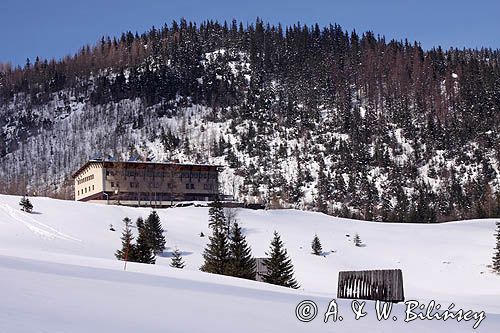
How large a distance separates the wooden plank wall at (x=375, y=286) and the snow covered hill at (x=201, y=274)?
1.85 meters

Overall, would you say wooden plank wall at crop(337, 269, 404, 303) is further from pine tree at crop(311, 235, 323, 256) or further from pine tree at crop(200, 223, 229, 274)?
pine tree at crop(311, 235, 323, 256)

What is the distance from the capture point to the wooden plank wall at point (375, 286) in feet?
81.8

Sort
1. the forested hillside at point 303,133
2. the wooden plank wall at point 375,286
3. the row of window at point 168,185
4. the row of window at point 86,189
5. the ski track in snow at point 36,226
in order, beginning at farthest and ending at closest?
the forested hillside at point 303,133 < the row of window at point 86,189 < the row of window at point 168,185 < the ski track in snow at point 36,226 < the wooden plank wall at point 375,286

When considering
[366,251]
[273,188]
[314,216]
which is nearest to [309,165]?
[273,188]

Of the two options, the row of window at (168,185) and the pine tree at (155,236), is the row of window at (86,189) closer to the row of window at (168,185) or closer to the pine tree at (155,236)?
the row of window at (168,185)

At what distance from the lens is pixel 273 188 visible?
137 meters

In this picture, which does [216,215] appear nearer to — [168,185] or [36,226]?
[36,226]

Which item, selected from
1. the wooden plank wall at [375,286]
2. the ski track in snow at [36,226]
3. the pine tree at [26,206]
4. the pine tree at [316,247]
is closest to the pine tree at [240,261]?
the wooden plank wall at [375,286]

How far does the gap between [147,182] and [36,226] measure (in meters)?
48.7

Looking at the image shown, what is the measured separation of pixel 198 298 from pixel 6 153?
6869 inches

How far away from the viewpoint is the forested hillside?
133625mm

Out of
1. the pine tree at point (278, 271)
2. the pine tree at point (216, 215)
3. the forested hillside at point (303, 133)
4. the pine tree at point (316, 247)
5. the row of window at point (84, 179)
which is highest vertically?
the forested hillside at point (303, 133)

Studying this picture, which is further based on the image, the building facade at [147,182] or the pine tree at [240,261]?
the building facade at [147,182]

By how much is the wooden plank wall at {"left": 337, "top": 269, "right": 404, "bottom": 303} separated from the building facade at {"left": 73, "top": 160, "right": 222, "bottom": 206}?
77010 millimetres
